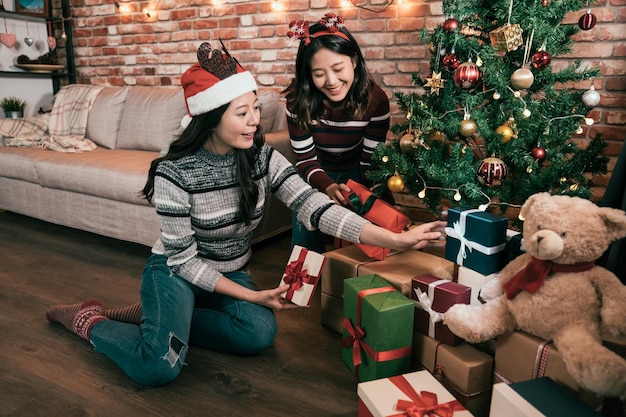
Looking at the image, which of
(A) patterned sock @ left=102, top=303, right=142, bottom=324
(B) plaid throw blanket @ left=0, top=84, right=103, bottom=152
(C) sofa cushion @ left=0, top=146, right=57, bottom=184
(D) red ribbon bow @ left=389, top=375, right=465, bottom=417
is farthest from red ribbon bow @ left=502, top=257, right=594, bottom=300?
(B) plaid throw blanket @ left=0, top=84, right=103, bottom=152

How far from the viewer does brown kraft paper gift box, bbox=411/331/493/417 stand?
4.01 feet

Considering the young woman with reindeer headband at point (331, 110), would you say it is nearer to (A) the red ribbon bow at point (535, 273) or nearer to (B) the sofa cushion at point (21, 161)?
(A) the red ribbon bow at point (535, 273)

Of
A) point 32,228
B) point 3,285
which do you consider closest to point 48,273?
point 3,285

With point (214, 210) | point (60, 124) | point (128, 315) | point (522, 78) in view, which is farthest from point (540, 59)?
point (60, 124)

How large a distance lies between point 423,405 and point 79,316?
3.93ft

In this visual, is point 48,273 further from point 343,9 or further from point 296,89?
point 343,9

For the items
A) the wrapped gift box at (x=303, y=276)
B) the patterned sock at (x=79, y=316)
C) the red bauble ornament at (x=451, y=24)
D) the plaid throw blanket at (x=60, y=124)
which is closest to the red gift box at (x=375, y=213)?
the wrapped gift box at (x=303, y=276)

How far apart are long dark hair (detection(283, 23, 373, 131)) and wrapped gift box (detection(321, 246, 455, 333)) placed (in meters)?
0.60

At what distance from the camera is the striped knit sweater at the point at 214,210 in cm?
147

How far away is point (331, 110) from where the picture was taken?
204 centimetres

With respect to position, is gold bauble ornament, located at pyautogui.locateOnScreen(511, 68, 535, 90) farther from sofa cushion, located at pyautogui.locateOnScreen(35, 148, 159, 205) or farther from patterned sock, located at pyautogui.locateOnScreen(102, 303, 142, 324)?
sofa cushion, located at pyautogui.locateOnScreen(35, 148, 159, 205)

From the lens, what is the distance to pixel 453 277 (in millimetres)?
1576

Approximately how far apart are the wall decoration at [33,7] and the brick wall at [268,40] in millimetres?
242

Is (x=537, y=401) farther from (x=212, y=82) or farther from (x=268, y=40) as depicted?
(x=268, y=40)
